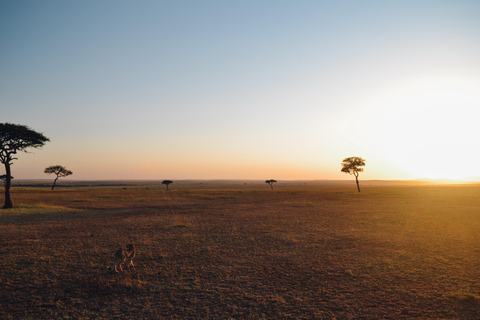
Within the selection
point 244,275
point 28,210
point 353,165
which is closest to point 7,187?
point 28,210

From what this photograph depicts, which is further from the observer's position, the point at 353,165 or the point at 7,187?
the point at 353,165

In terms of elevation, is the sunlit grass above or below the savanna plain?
below

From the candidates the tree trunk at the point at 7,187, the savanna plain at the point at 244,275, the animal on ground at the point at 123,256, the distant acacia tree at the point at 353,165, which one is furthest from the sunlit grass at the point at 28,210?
the distant acacia tree at the point at 353,165

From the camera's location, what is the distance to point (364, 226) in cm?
1725

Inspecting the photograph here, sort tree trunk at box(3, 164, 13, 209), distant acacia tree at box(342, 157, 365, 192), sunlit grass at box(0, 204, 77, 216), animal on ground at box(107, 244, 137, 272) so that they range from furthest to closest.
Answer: distant acacia tree at box(342, 157, 365, 192) → tree trunk at box(3, 164, 13, 209) → sunlit grass at box(0, 204, 77, 216) → animal on ground at box(107, 244, 137, 272)

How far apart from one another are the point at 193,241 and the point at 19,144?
27543mm

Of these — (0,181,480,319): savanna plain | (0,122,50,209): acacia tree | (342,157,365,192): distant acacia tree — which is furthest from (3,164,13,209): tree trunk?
(342,157,365,192): distant acacia tree

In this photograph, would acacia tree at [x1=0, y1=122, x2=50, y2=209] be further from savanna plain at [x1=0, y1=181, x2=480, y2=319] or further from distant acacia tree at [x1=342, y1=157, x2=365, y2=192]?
distant acacia tree at [x1=342, y1=157, x2=365, y2=192]

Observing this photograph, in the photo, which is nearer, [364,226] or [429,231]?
[429,231]

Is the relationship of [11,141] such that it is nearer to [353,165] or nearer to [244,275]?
[244,275]

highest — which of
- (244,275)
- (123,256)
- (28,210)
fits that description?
(123,256)

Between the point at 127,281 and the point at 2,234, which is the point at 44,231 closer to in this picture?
the point at 2,234

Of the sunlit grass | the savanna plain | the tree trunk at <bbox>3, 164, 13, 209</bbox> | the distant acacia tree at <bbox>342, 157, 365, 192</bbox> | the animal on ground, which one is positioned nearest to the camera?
the savanna plain

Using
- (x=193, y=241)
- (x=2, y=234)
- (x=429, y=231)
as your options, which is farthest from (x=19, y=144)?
(x=429, y=231)
